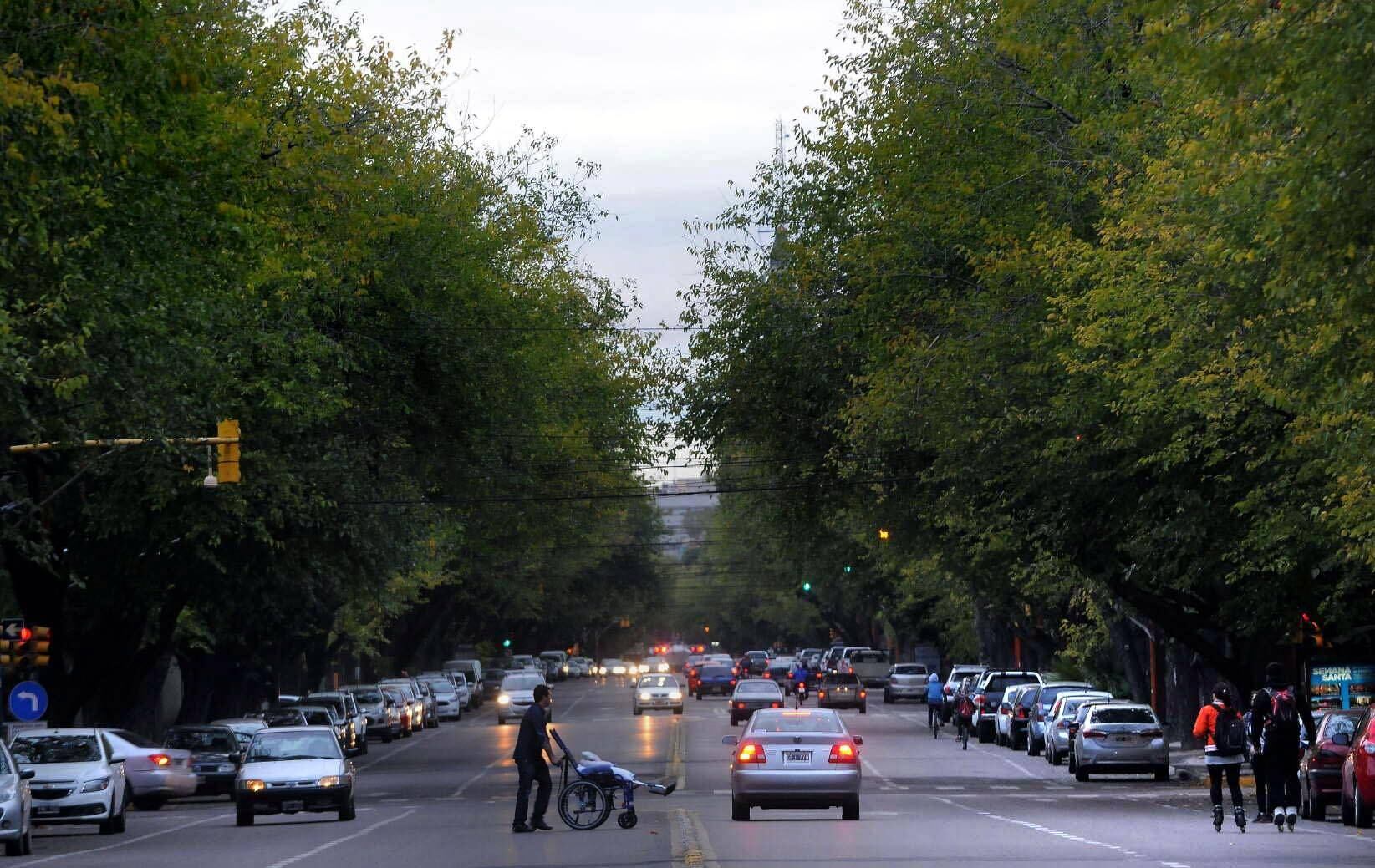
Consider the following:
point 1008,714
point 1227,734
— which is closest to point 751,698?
point 1008,714

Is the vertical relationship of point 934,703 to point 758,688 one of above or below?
below

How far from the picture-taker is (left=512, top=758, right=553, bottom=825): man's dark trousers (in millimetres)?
23812

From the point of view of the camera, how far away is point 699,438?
4269 cm

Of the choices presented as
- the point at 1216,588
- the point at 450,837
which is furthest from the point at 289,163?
the point at 1216,588

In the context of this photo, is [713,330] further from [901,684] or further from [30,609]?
[901,684]

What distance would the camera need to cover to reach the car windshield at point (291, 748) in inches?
1153

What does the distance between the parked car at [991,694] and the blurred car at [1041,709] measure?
5235mm

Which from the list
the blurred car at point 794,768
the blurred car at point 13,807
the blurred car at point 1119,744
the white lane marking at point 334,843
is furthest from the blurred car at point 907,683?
the blurred car at point 13,807

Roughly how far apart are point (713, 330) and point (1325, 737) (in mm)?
16997

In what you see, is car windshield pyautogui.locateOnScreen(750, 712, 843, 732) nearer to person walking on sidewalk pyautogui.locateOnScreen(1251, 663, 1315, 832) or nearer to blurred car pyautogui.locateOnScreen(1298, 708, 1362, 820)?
person walking on sidewalk pyautogui.locateOnScreen(1251, 663, 1315, 832)

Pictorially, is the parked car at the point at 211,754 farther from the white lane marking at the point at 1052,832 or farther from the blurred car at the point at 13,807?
the white lane marking at the point at 1052,832

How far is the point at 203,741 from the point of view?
129 ft

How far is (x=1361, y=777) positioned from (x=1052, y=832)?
398 centimetres

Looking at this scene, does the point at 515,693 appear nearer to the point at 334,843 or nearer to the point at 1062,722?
the point at 1062,722
